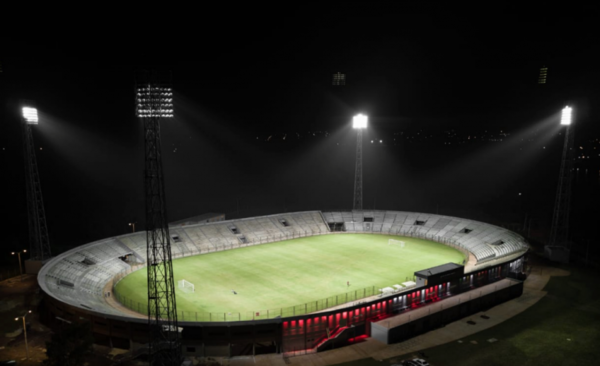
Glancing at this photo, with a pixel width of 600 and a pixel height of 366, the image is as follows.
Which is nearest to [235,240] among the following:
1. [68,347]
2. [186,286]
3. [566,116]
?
[186,286]

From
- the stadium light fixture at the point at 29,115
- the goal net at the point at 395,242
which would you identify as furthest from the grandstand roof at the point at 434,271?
the stadium light fixture at the point at 29,115

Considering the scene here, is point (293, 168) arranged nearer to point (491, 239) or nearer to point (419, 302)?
point (491, 239)

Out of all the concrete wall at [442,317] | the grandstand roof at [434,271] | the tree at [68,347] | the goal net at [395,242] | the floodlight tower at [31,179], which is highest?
the floodlight tower at [31,179]

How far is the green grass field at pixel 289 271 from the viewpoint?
3744cm

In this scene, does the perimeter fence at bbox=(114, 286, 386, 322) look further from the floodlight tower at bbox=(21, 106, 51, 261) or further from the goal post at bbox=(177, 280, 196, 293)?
the floodlight tower at bbox=(21, 106, 51, 261)

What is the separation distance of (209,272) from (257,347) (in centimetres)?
1841

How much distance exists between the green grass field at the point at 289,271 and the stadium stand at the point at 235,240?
230 centimetres

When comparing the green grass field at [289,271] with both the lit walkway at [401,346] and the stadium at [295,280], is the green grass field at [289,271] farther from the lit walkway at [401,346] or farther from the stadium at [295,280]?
the lit walkway at [401,346]

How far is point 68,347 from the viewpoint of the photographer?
2153cm

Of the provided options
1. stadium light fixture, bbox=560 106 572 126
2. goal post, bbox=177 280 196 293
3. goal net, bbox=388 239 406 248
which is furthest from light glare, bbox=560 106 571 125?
goal post, bbox=177 280 196 293

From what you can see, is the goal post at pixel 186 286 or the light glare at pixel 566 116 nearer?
the goal post at pixel 186 286

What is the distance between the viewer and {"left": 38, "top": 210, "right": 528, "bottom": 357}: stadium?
28328 mm

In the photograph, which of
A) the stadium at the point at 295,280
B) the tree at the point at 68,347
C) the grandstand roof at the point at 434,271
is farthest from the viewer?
the grandstand roof at the point at 434,271

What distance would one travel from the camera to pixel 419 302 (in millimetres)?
34719
